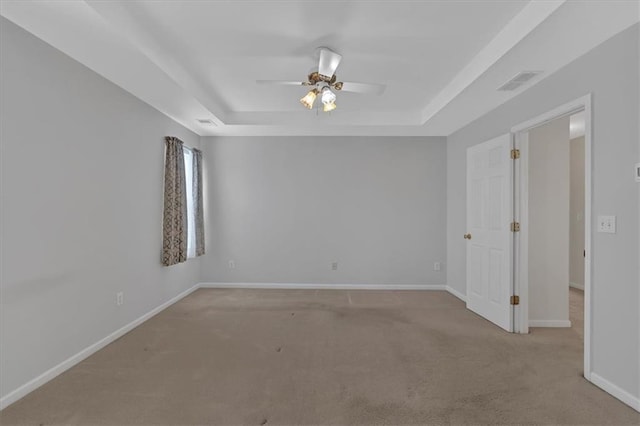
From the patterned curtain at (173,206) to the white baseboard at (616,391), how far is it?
14.2 ft

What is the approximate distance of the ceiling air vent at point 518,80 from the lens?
2.80 m

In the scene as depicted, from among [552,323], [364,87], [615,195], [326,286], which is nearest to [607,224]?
[615,195]

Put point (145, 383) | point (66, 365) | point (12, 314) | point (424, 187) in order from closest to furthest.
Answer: point (12, 314) → point (145, 383) → point (66, 365) → point (424, 187)

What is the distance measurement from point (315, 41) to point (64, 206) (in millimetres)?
2439

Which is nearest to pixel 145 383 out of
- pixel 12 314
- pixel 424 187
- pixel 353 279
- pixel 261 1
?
pixel 12 314

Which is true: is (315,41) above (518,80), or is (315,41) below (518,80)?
above

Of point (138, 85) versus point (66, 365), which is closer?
point (66, 365)

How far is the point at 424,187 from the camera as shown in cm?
529

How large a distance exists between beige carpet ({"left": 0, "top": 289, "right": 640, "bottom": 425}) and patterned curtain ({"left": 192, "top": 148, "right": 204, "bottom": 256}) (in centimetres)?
141

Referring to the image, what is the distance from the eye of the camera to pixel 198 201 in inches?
198

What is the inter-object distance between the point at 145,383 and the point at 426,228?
170 inches

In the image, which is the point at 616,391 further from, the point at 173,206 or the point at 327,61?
the point at 173,206

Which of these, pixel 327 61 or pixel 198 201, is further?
pixel 198 201

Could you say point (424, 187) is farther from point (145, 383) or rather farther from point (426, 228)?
point (145, 383)
